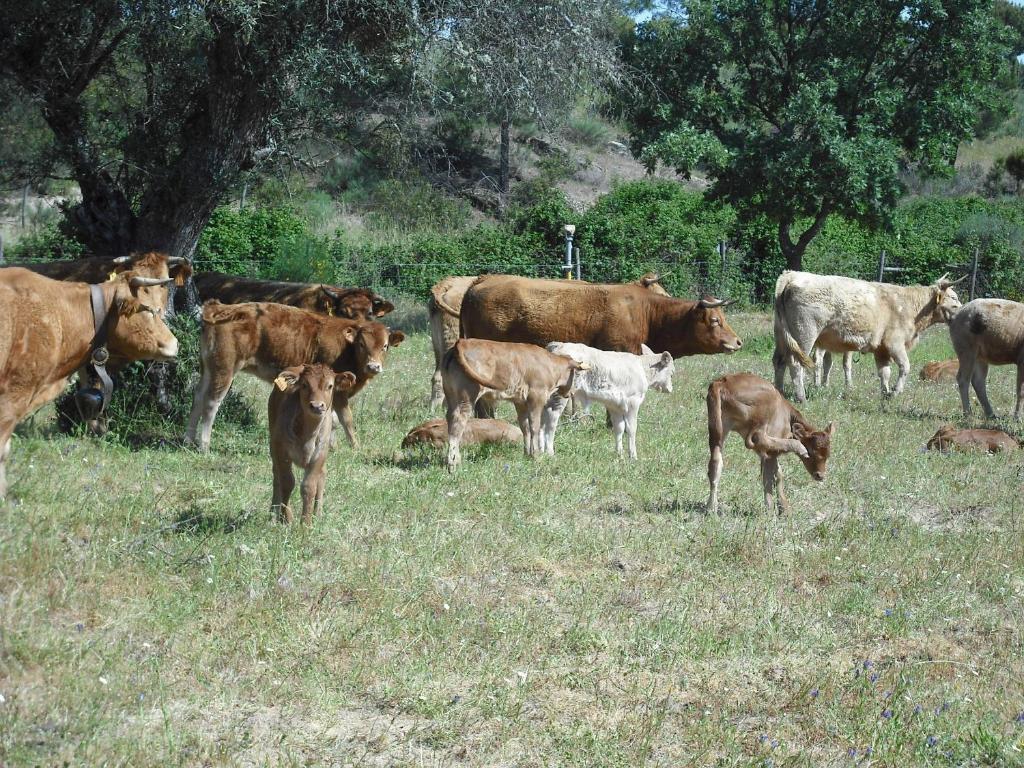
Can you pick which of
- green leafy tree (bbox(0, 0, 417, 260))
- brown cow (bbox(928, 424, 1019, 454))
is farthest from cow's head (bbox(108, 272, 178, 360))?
brown cow (bbox(928, 424, 1019, 454))

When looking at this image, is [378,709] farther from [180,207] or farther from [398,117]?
[398,117]

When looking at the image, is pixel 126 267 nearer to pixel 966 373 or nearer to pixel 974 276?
pixel 966 373

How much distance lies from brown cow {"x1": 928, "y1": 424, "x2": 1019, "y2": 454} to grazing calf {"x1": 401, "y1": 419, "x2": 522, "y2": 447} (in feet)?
15.2

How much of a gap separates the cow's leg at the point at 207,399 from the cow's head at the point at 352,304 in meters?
2.81

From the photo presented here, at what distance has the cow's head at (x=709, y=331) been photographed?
15.0 meters

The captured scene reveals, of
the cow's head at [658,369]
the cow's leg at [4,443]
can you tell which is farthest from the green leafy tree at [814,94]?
the cow's leg at [4,443]

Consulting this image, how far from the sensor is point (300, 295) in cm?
1409

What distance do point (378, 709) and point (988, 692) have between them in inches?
129

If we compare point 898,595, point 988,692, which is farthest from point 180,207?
point 988,692

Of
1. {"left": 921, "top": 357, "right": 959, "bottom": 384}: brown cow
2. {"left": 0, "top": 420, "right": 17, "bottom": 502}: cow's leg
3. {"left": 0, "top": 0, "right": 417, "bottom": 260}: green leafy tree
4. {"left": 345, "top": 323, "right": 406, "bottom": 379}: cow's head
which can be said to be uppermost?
{"left": 0, "top": 0, "right": 417, "bottom": 260}: green leafy tree

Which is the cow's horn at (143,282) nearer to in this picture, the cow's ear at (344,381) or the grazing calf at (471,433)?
the cow's ear at (344,381)

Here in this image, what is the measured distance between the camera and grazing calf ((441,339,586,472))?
35.3 feet

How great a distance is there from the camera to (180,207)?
11.6 metres

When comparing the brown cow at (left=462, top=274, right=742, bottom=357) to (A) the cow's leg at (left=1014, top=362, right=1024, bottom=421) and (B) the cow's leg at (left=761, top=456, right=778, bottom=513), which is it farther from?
(B) the cow's leg at (left=761, top=456, right=778, bottom=513)
